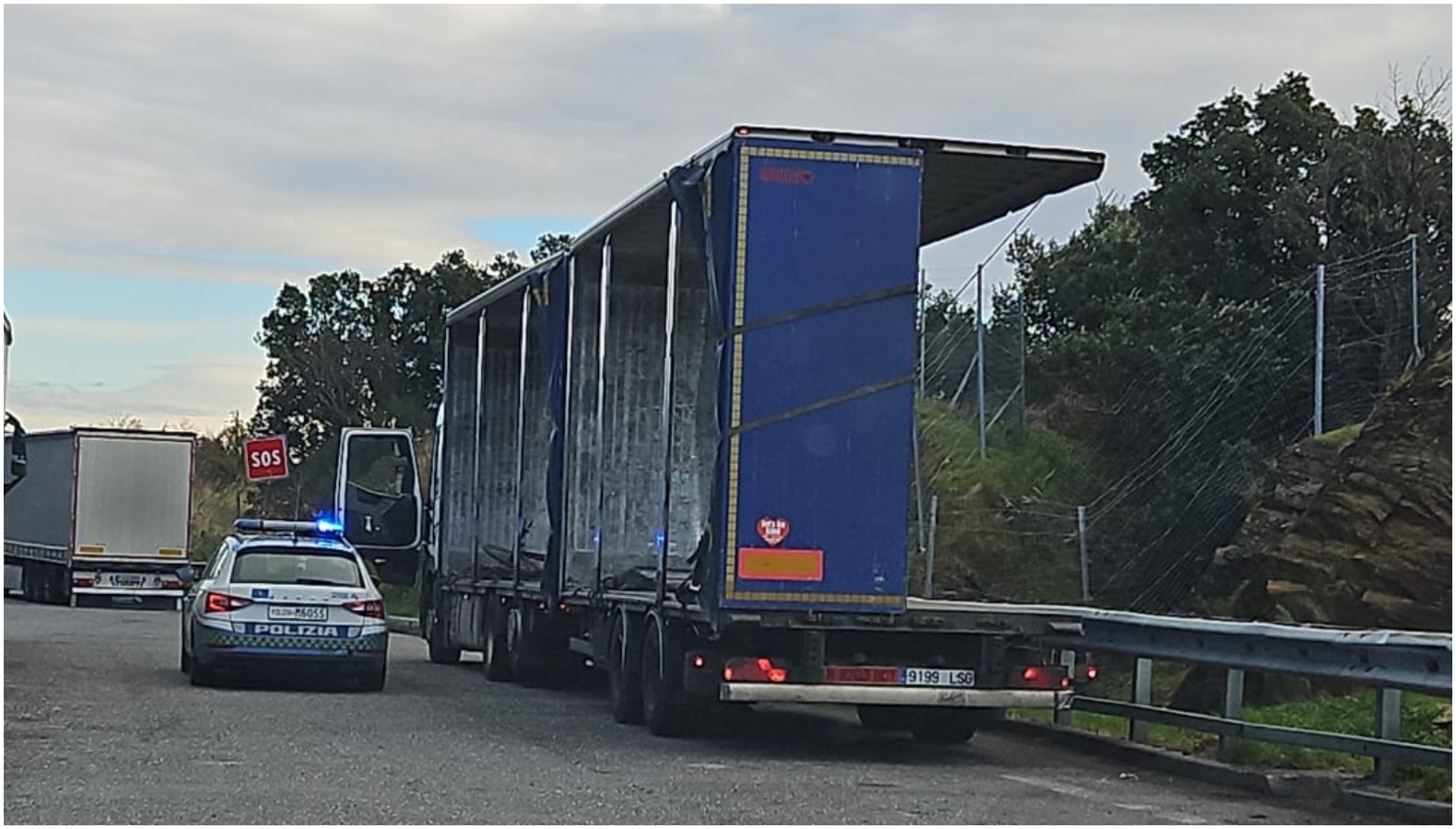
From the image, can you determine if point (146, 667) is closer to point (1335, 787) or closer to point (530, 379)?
point (530, 379)

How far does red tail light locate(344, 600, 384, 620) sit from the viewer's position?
1791cm

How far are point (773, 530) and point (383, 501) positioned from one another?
16152mm

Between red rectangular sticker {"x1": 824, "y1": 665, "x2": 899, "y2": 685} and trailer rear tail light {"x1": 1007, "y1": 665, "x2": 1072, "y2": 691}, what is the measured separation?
772 millimetres

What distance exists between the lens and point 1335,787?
11.1 meters

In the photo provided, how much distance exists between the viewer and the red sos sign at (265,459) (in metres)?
39.1

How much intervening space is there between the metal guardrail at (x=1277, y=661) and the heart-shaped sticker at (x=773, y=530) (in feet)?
6.54

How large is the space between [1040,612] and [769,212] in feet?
10.5

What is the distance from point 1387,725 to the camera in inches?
436

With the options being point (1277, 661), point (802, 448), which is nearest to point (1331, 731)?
point (1277, 661)

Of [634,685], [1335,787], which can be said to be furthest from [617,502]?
[1335,787]

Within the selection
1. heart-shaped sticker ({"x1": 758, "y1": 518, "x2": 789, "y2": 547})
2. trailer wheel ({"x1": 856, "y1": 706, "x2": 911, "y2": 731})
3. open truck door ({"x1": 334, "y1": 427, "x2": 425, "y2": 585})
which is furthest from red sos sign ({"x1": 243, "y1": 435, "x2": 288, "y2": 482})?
heart-shaped sticker ({"x1": 758, "y1": 518, "x2": 789, "y2": 547})

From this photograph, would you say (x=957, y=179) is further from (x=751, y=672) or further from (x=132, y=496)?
(x=132, y=496)

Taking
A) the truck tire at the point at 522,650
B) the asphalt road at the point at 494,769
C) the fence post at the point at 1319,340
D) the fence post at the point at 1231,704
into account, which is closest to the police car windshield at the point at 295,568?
the asphalt road at the point at 494,769

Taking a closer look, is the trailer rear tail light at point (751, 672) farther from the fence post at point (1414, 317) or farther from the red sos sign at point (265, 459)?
the red sos sign at point (265, 459)
